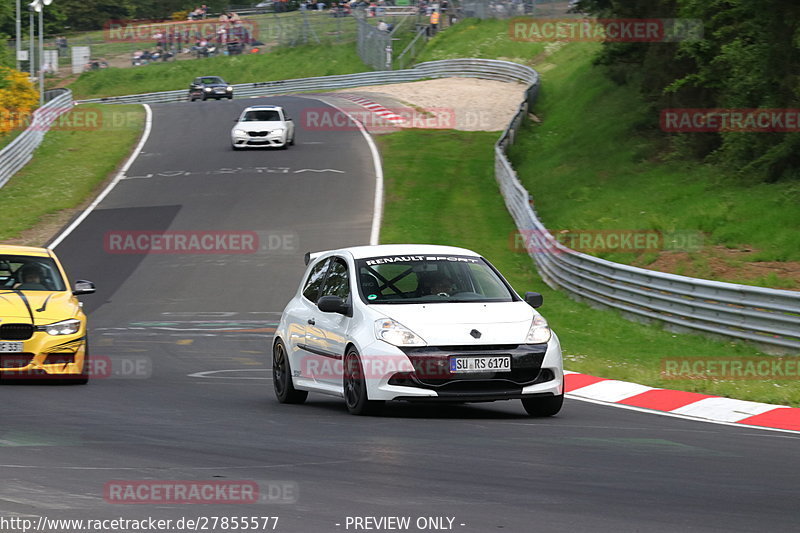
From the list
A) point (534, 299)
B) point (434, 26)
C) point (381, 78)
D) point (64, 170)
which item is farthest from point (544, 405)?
point (434, 26)

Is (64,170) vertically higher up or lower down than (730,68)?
lower down

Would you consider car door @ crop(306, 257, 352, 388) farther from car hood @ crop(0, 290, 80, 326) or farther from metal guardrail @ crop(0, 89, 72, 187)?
metal guardrail @ crop(0, 89, 72, 187)

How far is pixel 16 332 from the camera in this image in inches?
537

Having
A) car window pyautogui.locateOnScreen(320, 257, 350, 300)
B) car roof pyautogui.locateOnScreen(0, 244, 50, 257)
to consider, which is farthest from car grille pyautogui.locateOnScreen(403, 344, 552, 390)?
car roof pyautogui.locateOnScreen(0, 244, 50, 257)

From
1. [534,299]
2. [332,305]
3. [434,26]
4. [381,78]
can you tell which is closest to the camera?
[332,305]

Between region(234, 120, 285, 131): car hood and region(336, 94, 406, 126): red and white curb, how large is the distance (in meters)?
8.04

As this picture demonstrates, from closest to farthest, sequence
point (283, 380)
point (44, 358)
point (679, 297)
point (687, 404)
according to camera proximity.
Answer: point (687, 404)
point (283, 380)
point (44, 358)
point (679, 297)

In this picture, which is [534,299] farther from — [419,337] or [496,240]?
[496,240]

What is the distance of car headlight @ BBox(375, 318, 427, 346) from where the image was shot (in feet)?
35.2

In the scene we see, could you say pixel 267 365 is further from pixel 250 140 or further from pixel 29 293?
pixel 250 140

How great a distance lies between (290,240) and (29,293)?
16.8m

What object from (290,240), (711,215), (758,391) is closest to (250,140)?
(290,240)

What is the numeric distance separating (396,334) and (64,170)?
33.2m

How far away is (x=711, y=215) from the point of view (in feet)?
92.6
